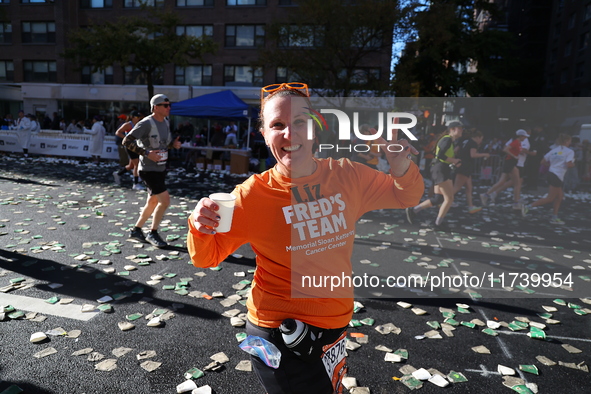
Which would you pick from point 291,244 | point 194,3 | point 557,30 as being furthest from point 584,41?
point 291,244

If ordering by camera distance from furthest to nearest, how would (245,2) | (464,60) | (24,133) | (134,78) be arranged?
(134,78), (245,2), (464,60), (24,133)

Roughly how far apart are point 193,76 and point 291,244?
36075 millimetres

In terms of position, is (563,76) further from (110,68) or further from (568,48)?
(110,68)

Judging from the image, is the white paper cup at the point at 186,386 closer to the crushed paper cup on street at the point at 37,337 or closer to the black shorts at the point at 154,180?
the crushed paper cup on street at the point at 37,337

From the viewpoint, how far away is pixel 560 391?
3.25m

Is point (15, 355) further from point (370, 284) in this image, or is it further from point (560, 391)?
point (560, 391)

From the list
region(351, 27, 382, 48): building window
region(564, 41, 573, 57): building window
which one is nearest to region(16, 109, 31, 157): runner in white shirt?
region(351, 27, 382, 48): building window

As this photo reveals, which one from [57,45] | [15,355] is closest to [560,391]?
[15,355]

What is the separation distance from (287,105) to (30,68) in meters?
44.2

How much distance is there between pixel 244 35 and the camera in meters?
34.7

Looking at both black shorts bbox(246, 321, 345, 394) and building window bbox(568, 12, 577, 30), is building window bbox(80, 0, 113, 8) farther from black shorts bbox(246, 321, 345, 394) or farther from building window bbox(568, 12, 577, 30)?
building window bbox(568, 12, 577, 30)

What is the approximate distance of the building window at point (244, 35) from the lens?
3438 cm

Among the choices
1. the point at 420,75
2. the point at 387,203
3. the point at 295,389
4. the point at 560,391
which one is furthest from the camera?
the point at 420,75

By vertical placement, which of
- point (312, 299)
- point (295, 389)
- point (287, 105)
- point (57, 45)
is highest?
point (57, 45)
